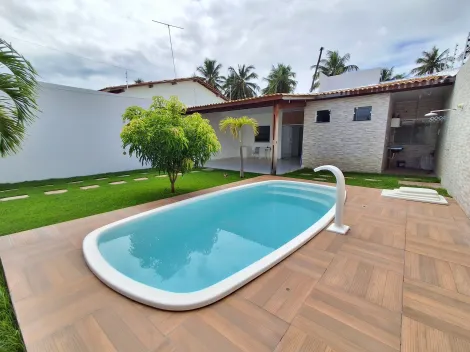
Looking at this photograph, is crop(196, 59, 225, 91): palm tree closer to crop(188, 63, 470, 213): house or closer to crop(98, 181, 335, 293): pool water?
crop(188, 63, 470, 213): house

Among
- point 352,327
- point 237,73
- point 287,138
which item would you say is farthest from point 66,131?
point 237,73

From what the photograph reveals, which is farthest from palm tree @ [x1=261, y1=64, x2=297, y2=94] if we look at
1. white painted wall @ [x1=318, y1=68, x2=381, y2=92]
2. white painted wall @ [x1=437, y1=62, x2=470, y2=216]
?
white painted wall @ [x1=437, y1=62, x2=470, y2=216]

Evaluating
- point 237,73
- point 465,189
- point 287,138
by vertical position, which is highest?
point 237,73

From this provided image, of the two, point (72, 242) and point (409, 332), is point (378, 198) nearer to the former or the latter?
point (409, 332)

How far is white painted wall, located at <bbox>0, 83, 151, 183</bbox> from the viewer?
8.19 metres

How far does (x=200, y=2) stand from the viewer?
815 centimetres

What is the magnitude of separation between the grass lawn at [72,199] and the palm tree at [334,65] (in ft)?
72.5

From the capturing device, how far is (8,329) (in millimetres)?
1824

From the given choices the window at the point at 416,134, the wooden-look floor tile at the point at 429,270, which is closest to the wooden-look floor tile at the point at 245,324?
the wooden-look floor tile at the point at 429,270

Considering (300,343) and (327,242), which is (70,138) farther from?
(300,343)

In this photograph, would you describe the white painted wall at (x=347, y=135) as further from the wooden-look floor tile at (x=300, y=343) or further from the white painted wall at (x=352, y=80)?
the wooden-look floor tile at (x=300, y=343)

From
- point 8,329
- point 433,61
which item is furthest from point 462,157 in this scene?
point 433,61

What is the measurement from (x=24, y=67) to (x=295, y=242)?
4332mm

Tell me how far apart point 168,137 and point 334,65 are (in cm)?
2535
